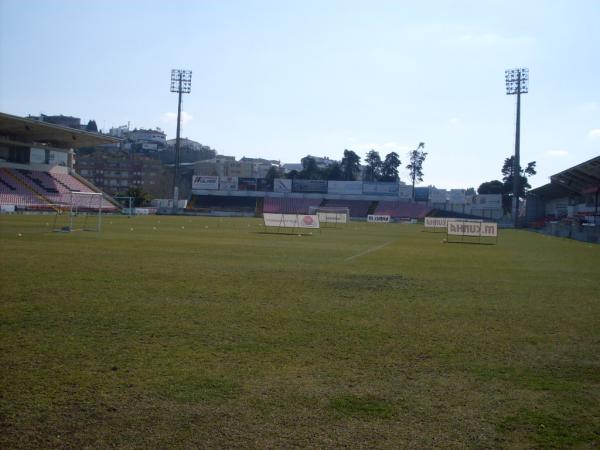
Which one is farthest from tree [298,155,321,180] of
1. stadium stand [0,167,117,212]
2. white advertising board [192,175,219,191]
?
stadium stand [0,167,117,212]

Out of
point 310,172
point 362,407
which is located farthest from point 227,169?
point 362,407

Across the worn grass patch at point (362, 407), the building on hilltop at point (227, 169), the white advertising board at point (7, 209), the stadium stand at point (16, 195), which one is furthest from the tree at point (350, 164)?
the worn grass patch at point (362, 407)

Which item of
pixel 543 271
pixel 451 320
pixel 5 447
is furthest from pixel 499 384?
pixel 543 271

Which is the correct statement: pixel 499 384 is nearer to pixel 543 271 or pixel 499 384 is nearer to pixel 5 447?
pixel 5 447

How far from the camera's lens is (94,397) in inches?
186

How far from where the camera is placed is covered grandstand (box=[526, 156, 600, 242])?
144 ft

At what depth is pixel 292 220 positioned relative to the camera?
127 feet

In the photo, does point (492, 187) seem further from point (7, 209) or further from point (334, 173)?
point (7, 209)

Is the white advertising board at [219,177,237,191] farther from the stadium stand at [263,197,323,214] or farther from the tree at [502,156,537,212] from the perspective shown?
the tree at [502,156,537,212]

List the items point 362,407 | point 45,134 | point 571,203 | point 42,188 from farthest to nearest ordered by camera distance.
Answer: point 571,203
point 45,134
point 42,188
point 362,407

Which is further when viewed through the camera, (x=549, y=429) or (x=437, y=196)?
(x=437, y=196)

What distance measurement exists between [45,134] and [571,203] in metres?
67.4

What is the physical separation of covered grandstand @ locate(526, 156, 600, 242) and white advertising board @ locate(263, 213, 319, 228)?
20129mm

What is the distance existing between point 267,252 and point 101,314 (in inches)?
503
